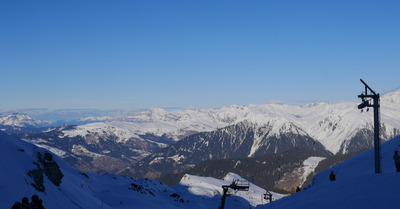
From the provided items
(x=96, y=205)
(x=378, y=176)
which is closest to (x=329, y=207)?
(x=378, y=176)

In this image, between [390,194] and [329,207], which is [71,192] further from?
[390,194]

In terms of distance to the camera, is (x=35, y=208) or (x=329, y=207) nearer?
(x=35, y=208)

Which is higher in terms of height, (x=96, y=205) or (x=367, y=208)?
(x=367, y=208)

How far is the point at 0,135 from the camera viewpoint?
40000 millimetres

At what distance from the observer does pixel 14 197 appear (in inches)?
1192

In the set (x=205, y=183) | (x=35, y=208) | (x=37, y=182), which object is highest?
(x=35, y=208)

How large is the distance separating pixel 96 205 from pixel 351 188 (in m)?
31.2

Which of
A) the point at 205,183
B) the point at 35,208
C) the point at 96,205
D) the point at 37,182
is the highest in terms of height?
the point at 35,208

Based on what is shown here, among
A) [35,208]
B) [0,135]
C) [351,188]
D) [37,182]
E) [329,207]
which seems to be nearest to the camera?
[35,208]

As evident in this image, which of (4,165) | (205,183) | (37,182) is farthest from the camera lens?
(205,183)

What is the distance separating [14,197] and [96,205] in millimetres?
15430

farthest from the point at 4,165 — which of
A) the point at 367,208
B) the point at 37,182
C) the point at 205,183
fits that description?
the point at 205,183

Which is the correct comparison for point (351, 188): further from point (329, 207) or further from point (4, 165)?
point (4, 165)

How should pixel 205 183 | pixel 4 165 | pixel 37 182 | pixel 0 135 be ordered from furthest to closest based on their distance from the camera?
pixel 205 183, pixel 0 135, pixel 37 182, pixel 4 165
